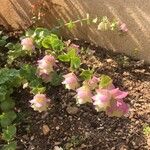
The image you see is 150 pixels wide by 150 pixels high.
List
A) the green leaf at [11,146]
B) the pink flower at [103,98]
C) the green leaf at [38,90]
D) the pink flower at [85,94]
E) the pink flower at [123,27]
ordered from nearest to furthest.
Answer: the pink flower at [103,98] → the pink flower at [85,94] → the green leaf at [11,146] → the green leaf at [38,90] → the pink flower at [123,27]

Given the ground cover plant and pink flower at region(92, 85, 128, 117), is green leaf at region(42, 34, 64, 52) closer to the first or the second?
the ground cover plant

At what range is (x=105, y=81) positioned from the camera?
2590 mm

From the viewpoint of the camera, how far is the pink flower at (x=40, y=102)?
2869mm

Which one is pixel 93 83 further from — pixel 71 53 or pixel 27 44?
pixel 27 44

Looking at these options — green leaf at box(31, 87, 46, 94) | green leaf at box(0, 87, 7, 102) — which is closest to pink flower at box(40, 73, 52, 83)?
green leaf at box(31, 87, 46, 94)

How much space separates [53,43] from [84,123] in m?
0.45

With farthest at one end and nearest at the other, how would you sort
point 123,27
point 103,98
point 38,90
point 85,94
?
point 123,27 → point 38,90 → point 85,94 → point 103,98

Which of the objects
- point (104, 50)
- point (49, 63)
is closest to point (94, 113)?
point (49, 63)

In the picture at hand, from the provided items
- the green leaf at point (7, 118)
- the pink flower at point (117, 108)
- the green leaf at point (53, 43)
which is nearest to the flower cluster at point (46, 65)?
the green leaf at point (53, 43)

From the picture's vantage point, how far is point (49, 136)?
296 cm

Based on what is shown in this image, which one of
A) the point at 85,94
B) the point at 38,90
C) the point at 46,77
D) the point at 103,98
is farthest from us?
the point at 46,77

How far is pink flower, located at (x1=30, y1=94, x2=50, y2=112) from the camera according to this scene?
2.87m

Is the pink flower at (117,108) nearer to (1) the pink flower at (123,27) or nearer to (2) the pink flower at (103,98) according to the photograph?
(2) the pink flower at (103,98)

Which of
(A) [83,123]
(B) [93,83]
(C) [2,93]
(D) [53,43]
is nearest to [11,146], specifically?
(C) [2,93]
